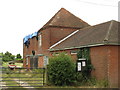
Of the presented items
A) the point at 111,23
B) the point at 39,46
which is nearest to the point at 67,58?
the point at 111,23

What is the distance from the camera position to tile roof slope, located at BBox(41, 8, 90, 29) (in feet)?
94.5

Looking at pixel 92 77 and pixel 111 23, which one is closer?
pixel 92 77

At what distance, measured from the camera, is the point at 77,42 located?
69.6ft

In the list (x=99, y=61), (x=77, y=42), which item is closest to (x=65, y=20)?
(x=77, y=42)

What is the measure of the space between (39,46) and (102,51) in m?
16.3

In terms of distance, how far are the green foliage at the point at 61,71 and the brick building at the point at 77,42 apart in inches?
97.7

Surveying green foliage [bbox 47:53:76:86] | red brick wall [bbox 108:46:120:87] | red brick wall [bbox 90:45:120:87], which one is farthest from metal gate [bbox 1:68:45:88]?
red brick wall [bbox 108:46:120:87]

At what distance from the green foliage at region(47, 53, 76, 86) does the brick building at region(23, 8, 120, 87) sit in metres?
2.48

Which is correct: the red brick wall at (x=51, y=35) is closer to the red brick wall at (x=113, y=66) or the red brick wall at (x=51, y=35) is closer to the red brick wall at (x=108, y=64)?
the red brick wall at (x=108, y=64)

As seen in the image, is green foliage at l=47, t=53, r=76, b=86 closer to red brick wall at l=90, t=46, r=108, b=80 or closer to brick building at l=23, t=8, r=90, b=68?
red brick wall at l=90, t=46, r=108, b=80

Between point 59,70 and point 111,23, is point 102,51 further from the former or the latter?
point 111,23

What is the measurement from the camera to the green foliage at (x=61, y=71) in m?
15.4

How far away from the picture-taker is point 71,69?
15.6 meters

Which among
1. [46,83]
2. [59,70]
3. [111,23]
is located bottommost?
[46,83]
